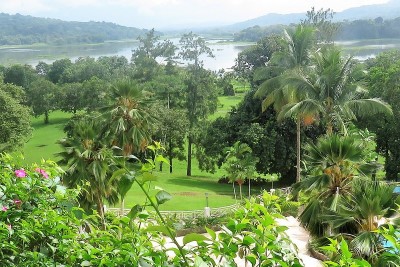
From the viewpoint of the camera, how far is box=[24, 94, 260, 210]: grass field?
20047 mm

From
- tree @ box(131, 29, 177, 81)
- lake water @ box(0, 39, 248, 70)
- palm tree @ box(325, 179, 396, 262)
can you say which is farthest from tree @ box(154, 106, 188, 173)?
lake water @ box(0, 39, 248, 70)

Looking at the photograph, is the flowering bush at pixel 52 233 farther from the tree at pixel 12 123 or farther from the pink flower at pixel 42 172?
the tree at pixel 12 123

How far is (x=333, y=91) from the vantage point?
623 inches

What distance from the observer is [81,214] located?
9.79 ft

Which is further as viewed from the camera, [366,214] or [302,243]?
[302,243]

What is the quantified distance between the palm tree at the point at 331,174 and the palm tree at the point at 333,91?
6.35 meters

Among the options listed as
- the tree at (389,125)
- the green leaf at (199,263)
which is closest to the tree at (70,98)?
the tree at (389,125)

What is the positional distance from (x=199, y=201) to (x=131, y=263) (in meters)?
18.5

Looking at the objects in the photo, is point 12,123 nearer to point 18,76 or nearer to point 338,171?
point 338,171

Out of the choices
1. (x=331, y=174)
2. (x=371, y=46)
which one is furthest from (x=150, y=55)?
(x=371, y=46)

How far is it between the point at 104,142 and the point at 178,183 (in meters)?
12.0

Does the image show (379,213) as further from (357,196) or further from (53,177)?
(53,177)

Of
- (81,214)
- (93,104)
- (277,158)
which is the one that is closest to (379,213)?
(81,214)

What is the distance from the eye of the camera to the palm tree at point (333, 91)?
15.7m
